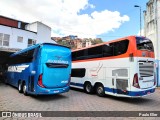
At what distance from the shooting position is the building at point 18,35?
22.0m

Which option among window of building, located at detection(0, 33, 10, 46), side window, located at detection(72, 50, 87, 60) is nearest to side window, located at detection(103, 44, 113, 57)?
side window, located at detection(72, 50, 87, 60)

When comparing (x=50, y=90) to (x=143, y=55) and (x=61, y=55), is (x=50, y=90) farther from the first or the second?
(x=143, y=55)

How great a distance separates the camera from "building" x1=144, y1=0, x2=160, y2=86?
19.1 metres

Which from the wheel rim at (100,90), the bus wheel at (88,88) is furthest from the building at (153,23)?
the wheel rim at (100,90)

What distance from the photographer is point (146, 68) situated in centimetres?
898

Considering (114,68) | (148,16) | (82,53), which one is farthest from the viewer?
(148,16)

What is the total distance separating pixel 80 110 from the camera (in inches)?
287

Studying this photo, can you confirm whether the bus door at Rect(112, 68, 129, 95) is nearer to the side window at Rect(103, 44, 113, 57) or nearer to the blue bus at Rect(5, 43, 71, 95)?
the side window at Rect(103, 44, 113, 57)

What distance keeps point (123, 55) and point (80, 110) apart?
12.9ft

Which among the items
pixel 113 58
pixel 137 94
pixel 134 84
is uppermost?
pixel 113 58

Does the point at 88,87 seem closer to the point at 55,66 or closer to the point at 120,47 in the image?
the point at 55,66

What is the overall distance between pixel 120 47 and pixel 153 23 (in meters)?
13.7

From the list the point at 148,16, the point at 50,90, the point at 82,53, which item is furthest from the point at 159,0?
the point at 50,90

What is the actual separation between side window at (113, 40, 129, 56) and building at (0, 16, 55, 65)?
12738 millimetres
